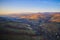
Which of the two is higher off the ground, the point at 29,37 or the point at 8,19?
the point at 8,19

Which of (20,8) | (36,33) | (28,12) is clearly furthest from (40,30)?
(20,8)

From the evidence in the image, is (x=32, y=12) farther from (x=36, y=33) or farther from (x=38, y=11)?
(x=36, y=33)

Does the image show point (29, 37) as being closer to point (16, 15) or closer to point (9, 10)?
point (16, 15)

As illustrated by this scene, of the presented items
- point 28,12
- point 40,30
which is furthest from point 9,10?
point 40,30

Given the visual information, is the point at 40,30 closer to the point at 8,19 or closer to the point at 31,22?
the point at 31,22

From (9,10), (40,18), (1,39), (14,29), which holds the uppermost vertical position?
(9,10)

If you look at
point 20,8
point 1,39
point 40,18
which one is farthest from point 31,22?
point 1,39

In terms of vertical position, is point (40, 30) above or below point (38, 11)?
below
